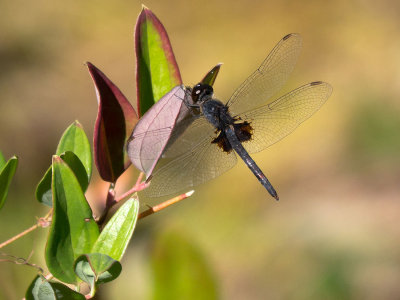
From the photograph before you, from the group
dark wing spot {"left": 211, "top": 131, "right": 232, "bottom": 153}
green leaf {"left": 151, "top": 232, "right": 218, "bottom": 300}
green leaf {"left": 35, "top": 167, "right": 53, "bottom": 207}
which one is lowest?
green leaf {"left": 151, "top": 232, "right": 218, "bottom": 300}

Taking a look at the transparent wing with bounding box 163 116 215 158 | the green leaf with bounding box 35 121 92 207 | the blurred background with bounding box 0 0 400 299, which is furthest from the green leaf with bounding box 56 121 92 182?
the blurred background with bounding box 0 0 400 299

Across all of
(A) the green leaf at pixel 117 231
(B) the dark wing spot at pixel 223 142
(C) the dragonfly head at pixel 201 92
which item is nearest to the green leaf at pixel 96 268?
(A) the green leaf at pixel 117 231

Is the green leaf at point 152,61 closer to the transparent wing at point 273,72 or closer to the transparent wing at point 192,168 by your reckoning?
the transparent wing at point 192,168

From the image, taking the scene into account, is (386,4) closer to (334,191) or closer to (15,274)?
(334,191)

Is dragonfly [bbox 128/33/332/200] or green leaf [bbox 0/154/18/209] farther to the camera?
dragonfly [bbox 128/33/332/200]

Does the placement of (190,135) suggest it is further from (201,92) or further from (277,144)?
(277,144)

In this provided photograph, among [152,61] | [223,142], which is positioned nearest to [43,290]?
[152,61]

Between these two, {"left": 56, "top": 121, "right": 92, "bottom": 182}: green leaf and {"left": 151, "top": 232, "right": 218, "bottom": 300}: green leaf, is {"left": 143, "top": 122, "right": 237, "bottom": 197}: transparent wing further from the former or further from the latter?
{"left": 151, "top": 232, "right": 218, "bottom": 300}: green leaf

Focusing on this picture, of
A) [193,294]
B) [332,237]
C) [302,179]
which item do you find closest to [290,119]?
[193,294]
